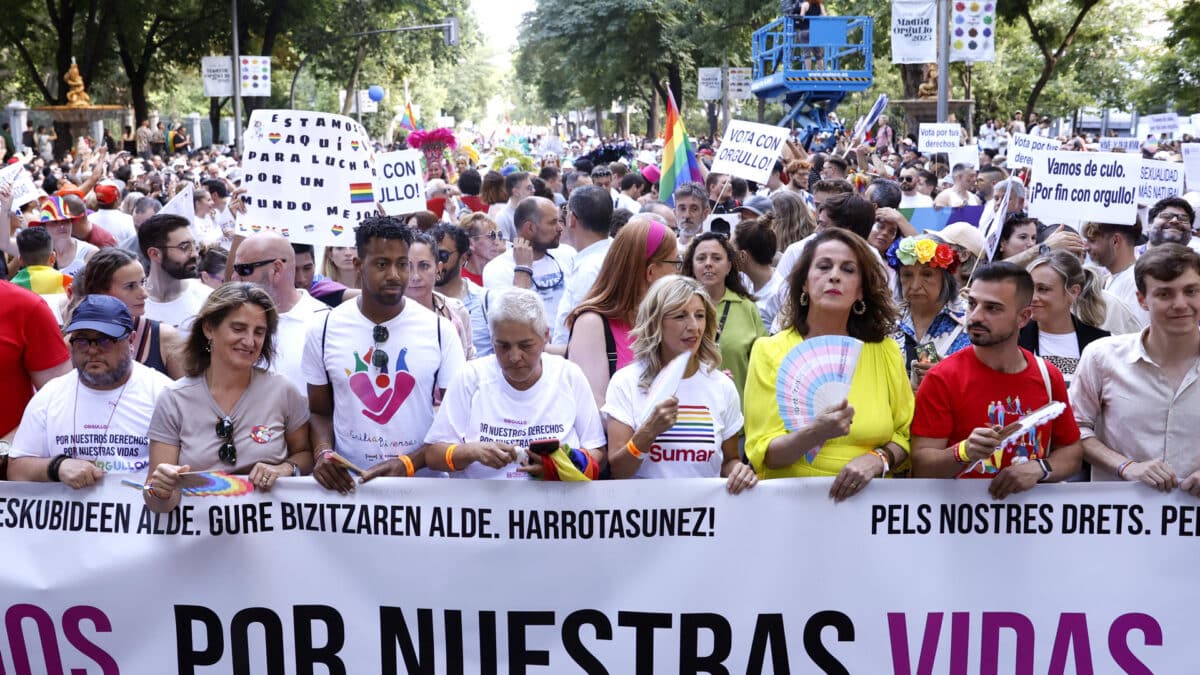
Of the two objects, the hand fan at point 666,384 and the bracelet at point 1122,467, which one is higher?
the hand fan at point 666,384

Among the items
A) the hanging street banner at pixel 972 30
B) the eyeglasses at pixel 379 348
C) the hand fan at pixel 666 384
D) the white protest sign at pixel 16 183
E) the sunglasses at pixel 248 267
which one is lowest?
the hand fan at pixel 666 384

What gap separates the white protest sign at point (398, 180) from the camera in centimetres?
980

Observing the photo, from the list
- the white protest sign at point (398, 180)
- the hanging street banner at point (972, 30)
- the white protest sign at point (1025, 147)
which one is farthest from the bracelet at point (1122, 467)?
the hanging street banner at point (972, 30)

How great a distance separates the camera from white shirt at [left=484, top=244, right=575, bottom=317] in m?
7.95

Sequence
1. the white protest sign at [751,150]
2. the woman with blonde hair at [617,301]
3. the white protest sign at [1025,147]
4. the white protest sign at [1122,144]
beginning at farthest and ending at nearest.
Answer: the white protest sign at [1122,144], the white protest sign at [751,150], the white protest sign at [1025,147], the woman with blonde hair at [617,301]

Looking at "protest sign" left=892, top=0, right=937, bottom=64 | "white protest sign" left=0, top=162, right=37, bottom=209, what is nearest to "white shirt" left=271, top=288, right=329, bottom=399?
"white protest sign" left=0, top=162, right=37, bottom=209

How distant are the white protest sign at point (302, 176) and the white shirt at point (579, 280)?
129 cm

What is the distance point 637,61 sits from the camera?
48.8 meters

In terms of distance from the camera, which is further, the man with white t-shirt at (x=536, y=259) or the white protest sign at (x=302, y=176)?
the man with white t-shirt at (x=536, y=259)

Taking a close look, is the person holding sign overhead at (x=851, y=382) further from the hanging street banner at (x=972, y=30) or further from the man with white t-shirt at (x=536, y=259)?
the hanging street banner at (x=972, y=30)

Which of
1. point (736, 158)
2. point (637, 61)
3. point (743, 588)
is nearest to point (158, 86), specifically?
point (637, 61)

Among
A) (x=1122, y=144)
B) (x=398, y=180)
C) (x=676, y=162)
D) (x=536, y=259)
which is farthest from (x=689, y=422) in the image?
(x=1122, y=144)

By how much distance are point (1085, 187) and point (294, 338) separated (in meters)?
4.78

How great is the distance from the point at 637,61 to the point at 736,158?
38327mm
